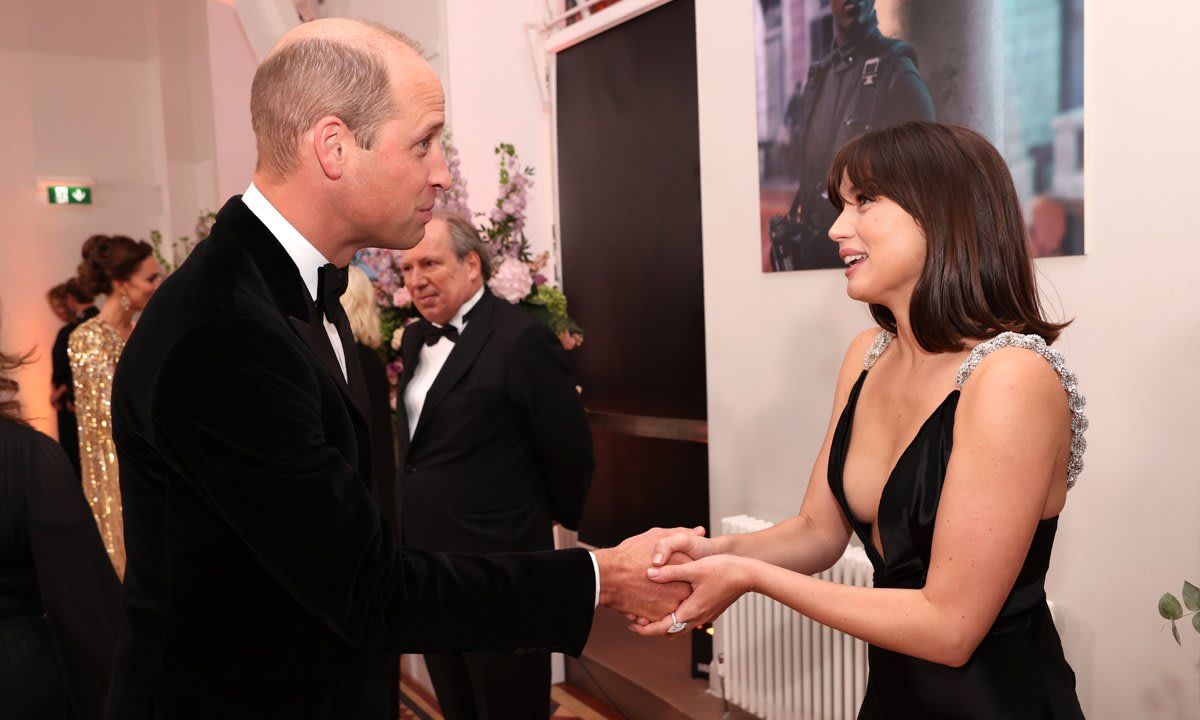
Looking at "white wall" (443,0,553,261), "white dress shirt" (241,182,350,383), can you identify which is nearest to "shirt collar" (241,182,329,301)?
"white dress shirt" (241,182,350,383)

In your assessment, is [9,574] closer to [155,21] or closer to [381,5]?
[381,5]

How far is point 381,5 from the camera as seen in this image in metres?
5.56

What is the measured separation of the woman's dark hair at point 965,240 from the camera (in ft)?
5.30

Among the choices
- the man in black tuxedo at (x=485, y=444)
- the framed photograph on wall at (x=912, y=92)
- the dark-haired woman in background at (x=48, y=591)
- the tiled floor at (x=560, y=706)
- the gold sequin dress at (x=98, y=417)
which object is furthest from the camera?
the gold sequin dress at (x=98, y=417)

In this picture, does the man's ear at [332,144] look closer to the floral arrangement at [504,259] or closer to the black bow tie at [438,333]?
the black bow tie at [438,333]

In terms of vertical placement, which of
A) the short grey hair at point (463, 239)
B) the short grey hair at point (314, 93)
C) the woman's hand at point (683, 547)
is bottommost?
the woman's hand at point (683, 547)

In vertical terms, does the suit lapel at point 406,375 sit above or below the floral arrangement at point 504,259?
below

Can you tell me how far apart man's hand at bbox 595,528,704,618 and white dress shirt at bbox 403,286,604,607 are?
1.54 metres

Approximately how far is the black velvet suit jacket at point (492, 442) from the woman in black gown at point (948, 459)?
1.31 metres

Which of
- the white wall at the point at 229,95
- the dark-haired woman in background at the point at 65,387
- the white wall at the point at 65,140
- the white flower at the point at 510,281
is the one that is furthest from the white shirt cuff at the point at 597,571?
the white wall at the point at 65,140

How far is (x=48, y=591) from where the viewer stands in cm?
191

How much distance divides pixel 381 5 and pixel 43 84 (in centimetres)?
530

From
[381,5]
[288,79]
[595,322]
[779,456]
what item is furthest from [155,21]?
[288,79]

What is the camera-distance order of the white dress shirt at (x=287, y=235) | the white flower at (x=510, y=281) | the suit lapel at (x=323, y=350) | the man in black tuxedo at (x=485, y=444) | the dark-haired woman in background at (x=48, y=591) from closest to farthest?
the suit lapel at (x=323, y=350) → the white dress shirt at (x=287, y=235) → the dark-haired woman in background at (x=48, y=591) → the man in black tuxedo at (x=485, y=444) → the white flower at (x=510, y=281)
